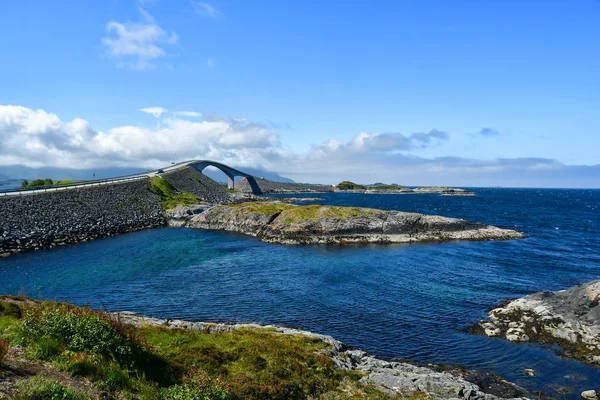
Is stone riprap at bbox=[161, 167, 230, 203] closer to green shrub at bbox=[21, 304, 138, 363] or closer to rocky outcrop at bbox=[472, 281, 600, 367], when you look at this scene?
rocky outcrop at bbox=[472, 281, 600, 367]

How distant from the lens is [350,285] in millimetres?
40969

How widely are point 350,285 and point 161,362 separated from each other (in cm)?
2888

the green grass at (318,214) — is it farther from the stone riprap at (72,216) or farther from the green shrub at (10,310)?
the green shrub at (10,310)

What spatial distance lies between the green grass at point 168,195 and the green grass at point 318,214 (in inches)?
1680

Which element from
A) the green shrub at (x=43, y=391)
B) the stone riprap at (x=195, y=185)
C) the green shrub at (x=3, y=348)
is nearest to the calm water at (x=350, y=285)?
the green shrub at (x=3, y=348)

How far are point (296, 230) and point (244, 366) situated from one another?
56.2 metres

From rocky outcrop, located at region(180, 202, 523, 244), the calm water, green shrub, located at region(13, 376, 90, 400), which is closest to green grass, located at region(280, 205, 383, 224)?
rocky outcrop, located at region(180, 202, 523, 244)

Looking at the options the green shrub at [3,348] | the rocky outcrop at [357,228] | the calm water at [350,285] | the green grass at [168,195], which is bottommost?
the calm water at [350,285]

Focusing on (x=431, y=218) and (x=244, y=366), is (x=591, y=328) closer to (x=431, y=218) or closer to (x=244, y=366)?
(x=244, y=366)

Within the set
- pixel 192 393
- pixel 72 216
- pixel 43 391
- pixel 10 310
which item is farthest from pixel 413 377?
pixel 72 216

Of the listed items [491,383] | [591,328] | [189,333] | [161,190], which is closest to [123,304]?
[189,333]

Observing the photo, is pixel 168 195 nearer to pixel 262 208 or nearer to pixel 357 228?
pixel 262 208

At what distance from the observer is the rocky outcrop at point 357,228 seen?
70062 millimetres

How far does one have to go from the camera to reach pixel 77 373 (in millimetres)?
11719
